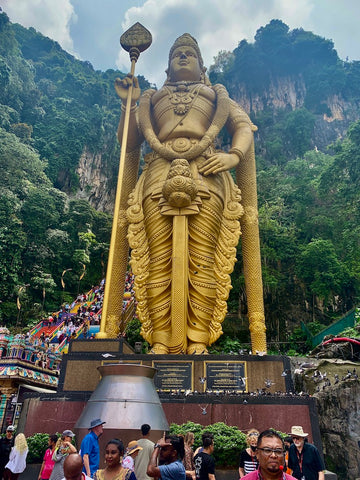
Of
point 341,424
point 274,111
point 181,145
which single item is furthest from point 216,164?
point 274,111

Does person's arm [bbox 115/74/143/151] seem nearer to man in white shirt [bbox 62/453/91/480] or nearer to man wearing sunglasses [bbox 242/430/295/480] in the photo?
man in white shirt [bbox 62/453/91/480]

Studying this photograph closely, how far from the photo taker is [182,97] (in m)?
7.94

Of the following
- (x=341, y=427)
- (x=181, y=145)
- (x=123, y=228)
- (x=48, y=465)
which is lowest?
(x=48, y=465)

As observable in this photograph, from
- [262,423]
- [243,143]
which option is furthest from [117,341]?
[243,143]

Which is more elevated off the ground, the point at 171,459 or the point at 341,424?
the point at 341,424

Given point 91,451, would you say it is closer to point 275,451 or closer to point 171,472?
point 171,472

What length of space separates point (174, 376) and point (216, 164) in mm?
3794

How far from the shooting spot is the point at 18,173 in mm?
22406

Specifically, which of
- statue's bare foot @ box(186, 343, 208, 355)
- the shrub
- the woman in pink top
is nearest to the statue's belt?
statue's bare foot @ box(186, 343, 208, 355)

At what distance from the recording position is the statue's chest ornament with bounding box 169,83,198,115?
7.83 m

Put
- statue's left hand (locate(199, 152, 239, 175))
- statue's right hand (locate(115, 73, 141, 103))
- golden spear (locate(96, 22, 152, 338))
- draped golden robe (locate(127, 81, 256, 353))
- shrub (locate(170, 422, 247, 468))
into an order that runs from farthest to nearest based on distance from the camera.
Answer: statue's right hand (locate(115, 73, 141, 103)) < golden spear (locate(96, 22, 152, 338)) < statue's left hand (locate(199, 152, 239, 175)) < draped golden robe (locate(127, 81, 256, 353)) < shrub (locate(170, 422, 247, 468))

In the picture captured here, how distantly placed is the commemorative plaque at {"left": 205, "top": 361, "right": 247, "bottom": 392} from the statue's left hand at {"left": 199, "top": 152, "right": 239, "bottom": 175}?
11.3ft

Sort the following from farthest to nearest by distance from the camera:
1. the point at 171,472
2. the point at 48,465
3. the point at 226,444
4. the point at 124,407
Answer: the point at 226,444 → the point at 48,465 → the point at 124,407 → the point at 171,472

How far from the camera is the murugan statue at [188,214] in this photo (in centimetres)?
668
